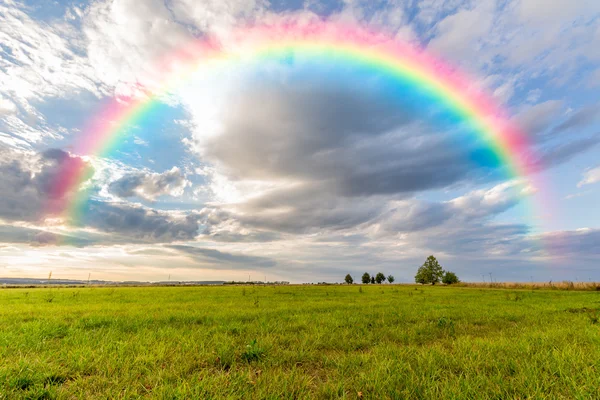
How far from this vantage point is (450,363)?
19.0 feet

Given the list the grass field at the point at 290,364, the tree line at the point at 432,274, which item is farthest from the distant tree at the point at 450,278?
the grass field at the point at 290,364

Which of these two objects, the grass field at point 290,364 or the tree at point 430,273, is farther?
the tree at point 430,273

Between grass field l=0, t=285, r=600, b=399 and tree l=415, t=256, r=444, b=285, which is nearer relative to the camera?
grass field l=0, t=285, r=600, b=399

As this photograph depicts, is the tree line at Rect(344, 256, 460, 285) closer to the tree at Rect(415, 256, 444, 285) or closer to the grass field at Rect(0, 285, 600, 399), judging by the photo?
the tree at Rect(415, 256, 444, 285)

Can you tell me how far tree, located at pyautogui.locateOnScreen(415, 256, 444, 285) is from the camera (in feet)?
452

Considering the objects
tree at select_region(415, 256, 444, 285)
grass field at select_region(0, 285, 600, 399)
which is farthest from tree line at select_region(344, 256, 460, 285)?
grass field at select_region(0, 285, 600, 399)

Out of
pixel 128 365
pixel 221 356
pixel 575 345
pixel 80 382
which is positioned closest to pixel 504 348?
pixel 575 345

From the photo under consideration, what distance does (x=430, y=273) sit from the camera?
13950 centimetres

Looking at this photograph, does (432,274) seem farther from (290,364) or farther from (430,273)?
(290,364)

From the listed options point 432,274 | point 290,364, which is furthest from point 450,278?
point 290,364

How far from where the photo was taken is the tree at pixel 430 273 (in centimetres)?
13762

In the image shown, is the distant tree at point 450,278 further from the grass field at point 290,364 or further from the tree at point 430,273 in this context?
the grass field at point 290,364

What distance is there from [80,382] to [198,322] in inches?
243

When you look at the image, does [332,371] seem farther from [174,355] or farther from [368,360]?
[174,355]
